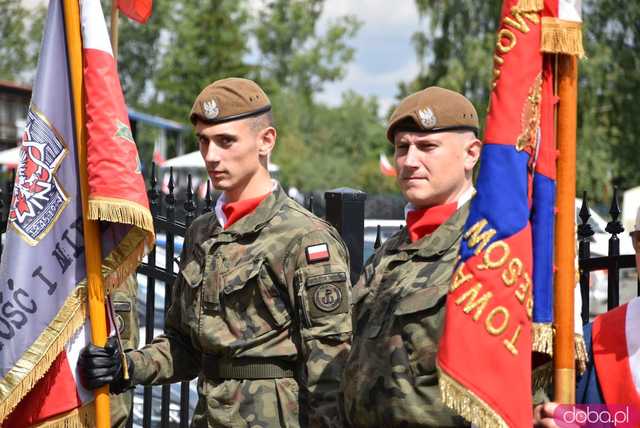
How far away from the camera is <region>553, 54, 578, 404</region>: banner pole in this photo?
8.28 ft

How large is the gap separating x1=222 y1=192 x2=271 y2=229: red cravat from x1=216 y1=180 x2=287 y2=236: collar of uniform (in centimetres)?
3

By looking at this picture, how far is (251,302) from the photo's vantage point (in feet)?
11.5

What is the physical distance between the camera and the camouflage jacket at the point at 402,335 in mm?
2865

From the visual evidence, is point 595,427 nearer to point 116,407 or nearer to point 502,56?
point 502,56

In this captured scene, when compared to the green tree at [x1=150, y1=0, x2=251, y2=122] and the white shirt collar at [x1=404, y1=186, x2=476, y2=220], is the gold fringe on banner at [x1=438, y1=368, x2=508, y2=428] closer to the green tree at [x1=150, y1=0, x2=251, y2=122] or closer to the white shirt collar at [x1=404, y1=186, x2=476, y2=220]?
the white shirt collar at [x1=404, y1=186, x2=476, y2=220]

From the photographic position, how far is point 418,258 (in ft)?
9.96

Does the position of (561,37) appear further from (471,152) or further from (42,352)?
(42,352)

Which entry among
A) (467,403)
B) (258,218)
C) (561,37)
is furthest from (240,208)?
(561,37)

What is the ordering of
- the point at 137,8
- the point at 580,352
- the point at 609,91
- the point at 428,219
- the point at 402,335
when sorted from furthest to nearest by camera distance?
the point at 609,91 → the point at 137,8 → the point at 428,219 → the point at 402,335 → the point at 580,352

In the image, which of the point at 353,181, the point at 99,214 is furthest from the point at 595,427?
the point at 353,181

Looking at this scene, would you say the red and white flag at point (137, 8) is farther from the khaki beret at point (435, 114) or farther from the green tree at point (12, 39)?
the green tree at point (12, 39)

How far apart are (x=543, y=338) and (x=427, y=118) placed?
82 cm

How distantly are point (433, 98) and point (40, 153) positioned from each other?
1.62 meters

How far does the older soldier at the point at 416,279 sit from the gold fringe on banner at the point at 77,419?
1108 mm
